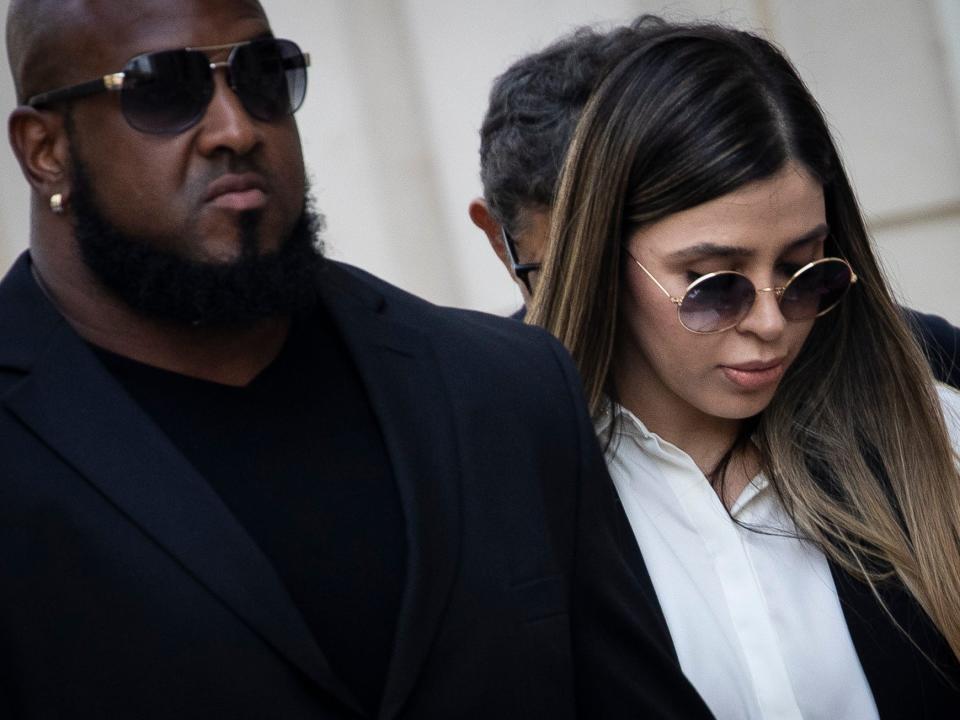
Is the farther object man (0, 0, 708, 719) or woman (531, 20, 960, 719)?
woman (531, 20, 960, 719)

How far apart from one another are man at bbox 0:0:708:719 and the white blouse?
347 mm

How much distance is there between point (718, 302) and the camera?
2.81 metres

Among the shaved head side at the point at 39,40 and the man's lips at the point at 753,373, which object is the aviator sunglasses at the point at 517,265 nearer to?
the man's lips at the point at 753,373

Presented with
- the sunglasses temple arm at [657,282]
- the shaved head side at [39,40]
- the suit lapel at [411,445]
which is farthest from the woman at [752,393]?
the shaved head side at [39,40]

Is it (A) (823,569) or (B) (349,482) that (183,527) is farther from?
(A) (823,569)

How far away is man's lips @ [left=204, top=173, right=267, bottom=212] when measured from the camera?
6.95 feet

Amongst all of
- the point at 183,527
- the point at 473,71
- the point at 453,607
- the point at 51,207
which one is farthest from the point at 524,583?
the point at 473,71

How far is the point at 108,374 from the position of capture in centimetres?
213

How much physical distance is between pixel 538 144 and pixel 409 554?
4.23 ft

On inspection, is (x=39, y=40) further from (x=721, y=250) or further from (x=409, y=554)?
(x=721, y=250)

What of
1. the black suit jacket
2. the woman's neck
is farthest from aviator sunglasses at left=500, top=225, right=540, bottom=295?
the black suit jacket

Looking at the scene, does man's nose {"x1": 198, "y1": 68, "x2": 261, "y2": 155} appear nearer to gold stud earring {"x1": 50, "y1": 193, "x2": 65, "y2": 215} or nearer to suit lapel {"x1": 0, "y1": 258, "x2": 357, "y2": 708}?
gold stud earring {"x1": 50, "y1": 193, "x2": 65, "y2": 215}

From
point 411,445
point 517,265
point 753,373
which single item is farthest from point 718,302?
point 411,445

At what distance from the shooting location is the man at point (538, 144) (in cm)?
318
